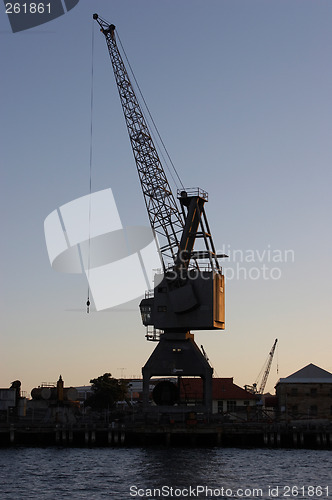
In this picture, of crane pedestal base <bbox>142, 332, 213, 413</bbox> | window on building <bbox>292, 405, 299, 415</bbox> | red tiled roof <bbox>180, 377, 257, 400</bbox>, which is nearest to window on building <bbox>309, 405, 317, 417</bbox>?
window on building <bbox>292, 405, 299, 415</bbox>

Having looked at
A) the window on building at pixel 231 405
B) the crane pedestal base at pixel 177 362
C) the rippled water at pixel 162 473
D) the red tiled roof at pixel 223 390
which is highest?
the crane pedestal base at pixel 177 362

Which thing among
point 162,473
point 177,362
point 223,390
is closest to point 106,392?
point 223,390

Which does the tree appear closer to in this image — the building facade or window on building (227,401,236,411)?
window on building (227,401,236,411)

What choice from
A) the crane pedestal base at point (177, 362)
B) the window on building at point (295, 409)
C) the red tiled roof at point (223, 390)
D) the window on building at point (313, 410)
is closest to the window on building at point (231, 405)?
the red tiled roof at point (223, 390)

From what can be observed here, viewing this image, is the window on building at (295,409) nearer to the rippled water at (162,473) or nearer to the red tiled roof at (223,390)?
the red tiled roof at (223,390)

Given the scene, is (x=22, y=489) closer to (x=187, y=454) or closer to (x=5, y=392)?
(x=187, y=454)

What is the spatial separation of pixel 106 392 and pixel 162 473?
2704 inches

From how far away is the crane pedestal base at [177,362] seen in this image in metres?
76.4

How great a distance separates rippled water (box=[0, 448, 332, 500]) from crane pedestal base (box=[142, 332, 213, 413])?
11405mm

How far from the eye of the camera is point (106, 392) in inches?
4611

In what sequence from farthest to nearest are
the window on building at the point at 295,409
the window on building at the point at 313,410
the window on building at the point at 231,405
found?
the window on building at the point at 231,405 < the window on building at the point at 295,409 < the window on building at the point at 313,410

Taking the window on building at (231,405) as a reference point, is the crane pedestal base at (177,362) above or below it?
above

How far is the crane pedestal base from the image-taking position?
76.4m

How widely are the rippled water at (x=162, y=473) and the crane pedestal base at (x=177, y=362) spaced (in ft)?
37.4
